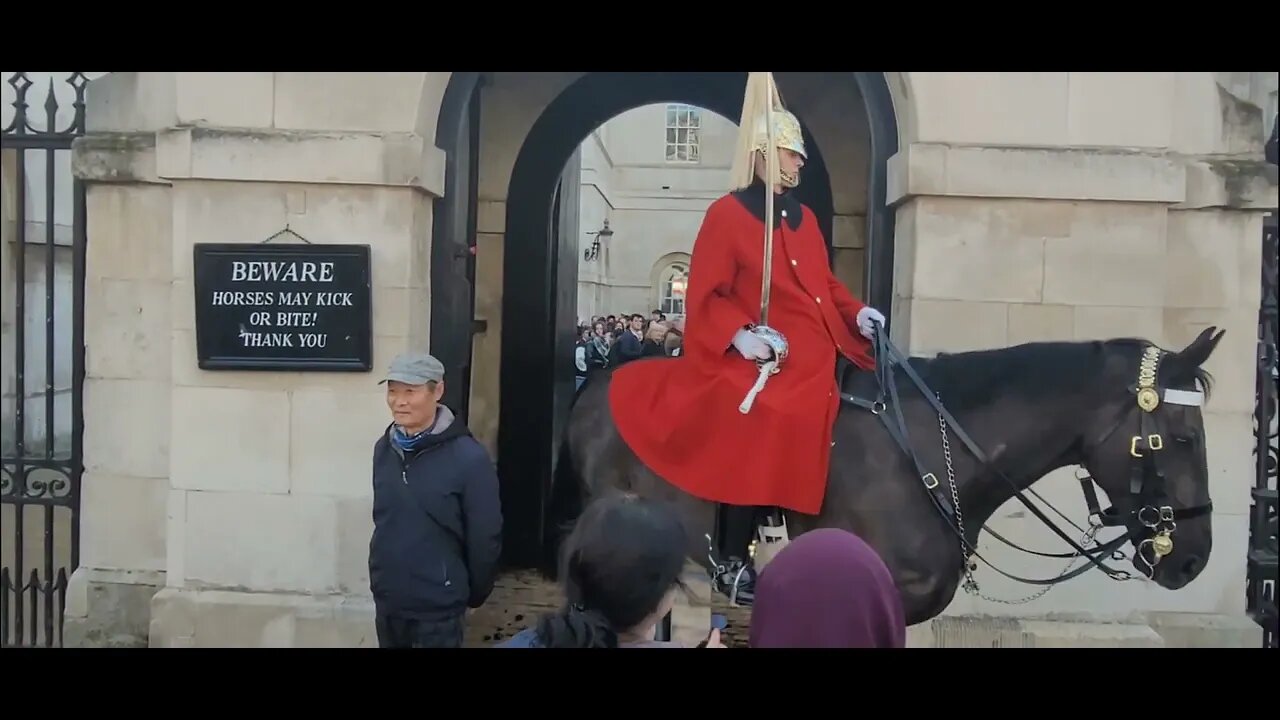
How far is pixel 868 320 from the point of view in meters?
3.87

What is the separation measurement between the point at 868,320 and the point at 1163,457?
43.1 inches

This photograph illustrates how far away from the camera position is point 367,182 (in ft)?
14.8

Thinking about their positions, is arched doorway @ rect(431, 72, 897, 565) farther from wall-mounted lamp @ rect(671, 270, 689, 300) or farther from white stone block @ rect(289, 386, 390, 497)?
wall-mounted lamp @ rect(671, 270, 689, 300)

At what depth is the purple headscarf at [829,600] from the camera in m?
2.03

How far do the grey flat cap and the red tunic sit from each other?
2.68 ft

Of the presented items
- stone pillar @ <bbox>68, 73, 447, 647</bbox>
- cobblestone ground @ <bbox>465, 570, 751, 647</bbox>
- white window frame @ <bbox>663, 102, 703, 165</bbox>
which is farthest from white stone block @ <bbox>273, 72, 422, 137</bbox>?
white window frame @ <bbox>663, 102, 703, 165</bbox>

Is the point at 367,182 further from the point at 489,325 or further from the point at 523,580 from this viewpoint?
the point at 523,580

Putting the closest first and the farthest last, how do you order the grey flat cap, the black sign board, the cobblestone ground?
the grey flat cap → the black sign board → the cobblestone ground

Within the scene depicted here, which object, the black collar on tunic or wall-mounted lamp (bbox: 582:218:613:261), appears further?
wall-mounted lamp (bbox: 582:218:613:261)

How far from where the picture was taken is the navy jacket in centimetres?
348

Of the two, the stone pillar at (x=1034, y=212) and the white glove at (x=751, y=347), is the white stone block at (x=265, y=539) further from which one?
the stone pillar at (x=1034, y=212)

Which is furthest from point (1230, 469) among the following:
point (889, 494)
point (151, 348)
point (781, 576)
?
point (151, 348)

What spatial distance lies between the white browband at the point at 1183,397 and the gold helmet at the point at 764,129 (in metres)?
1.52

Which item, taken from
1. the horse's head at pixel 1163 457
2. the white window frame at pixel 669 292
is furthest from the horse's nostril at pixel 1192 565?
the white window frame at pixel 669 292
